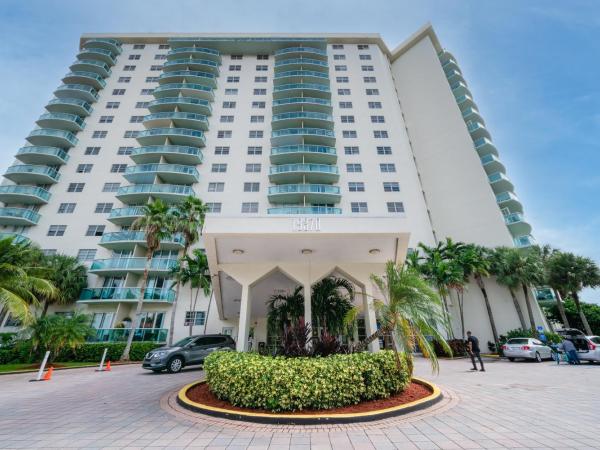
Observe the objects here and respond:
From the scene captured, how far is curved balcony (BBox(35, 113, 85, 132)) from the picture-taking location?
33.0 meters

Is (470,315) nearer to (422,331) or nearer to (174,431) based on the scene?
(422,331)

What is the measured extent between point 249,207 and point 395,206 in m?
16.1

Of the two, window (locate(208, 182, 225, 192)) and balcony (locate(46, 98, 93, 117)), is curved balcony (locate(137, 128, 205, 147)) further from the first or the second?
balcony (locate(46, 98, 93, 117))

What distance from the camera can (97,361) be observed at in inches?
762

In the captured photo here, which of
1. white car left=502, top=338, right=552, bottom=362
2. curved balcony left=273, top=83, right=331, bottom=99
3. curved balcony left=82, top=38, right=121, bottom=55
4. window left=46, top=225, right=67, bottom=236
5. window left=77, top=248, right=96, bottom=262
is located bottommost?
white car left=502, top=338, right=552, bottom=362

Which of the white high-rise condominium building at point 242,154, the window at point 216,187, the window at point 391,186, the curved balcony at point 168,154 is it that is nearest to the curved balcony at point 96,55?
the white high-rise condominium building at point 242,154

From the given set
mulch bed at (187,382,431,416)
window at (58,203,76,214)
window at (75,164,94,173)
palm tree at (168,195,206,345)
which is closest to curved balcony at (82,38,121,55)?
window at (75,164,94,173)

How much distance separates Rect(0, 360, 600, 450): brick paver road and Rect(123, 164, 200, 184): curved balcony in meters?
24.5

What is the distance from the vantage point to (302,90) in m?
36.7

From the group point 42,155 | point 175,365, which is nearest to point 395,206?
point 175,365

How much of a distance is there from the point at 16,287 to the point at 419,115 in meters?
42.5

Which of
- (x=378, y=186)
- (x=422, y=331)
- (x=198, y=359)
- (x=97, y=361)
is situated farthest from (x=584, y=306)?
(x=97, y=361)

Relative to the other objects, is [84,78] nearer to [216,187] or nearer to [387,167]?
[216,187]

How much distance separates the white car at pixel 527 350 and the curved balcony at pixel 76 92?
52327mm
